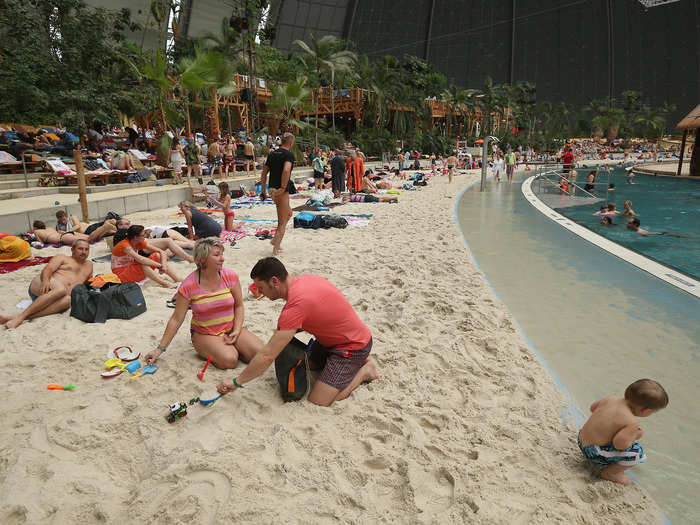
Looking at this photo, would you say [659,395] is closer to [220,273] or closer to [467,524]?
[467,524]

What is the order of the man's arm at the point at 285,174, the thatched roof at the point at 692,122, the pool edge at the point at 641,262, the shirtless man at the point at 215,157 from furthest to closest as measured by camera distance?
the thatched roof at the point at 692,122 < the shirtless man at the point at 215,157 < the man's arm at the point at 285,174 < the pool edge at the point at 641,262

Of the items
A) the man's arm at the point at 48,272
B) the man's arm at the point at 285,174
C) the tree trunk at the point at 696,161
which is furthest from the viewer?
the tree trunk at the point at 696,161

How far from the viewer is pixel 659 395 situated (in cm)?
215

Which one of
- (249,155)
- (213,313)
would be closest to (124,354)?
(213,313)

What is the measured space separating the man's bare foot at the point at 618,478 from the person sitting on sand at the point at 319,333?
1586mm

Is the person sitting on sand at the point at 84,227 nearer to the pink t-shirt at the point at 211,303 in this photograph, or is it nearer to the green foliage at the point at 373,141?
the pink t-shirt at the point at 211,303

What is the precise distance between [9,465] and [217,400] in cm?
118

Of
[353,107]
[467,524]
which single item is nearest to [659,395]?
[467,524]

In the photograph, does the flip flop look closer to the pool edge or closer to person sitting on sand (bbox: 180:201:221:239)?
person sitting on sand (bbox: 180:201:221:239)

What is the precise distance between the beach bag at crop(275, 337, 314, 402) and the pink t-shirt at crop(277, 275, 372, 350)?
198 millimetres

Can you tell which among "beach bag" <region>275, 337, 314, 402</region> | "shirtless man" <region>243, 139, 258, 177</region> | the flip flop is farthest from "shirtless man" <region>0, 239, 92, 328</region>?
"shirtless man" <region>243, 139, 258, 177</region>

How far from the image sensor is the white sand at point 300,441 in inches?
85.4

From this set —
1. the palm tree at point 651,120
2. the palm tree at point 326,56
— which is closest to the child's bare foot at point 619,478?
the palm tree at point 326,56

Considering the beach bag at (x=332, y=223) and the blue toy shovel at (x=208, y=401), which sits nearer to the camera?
the blue toy shovel at (x=208, y=401)
